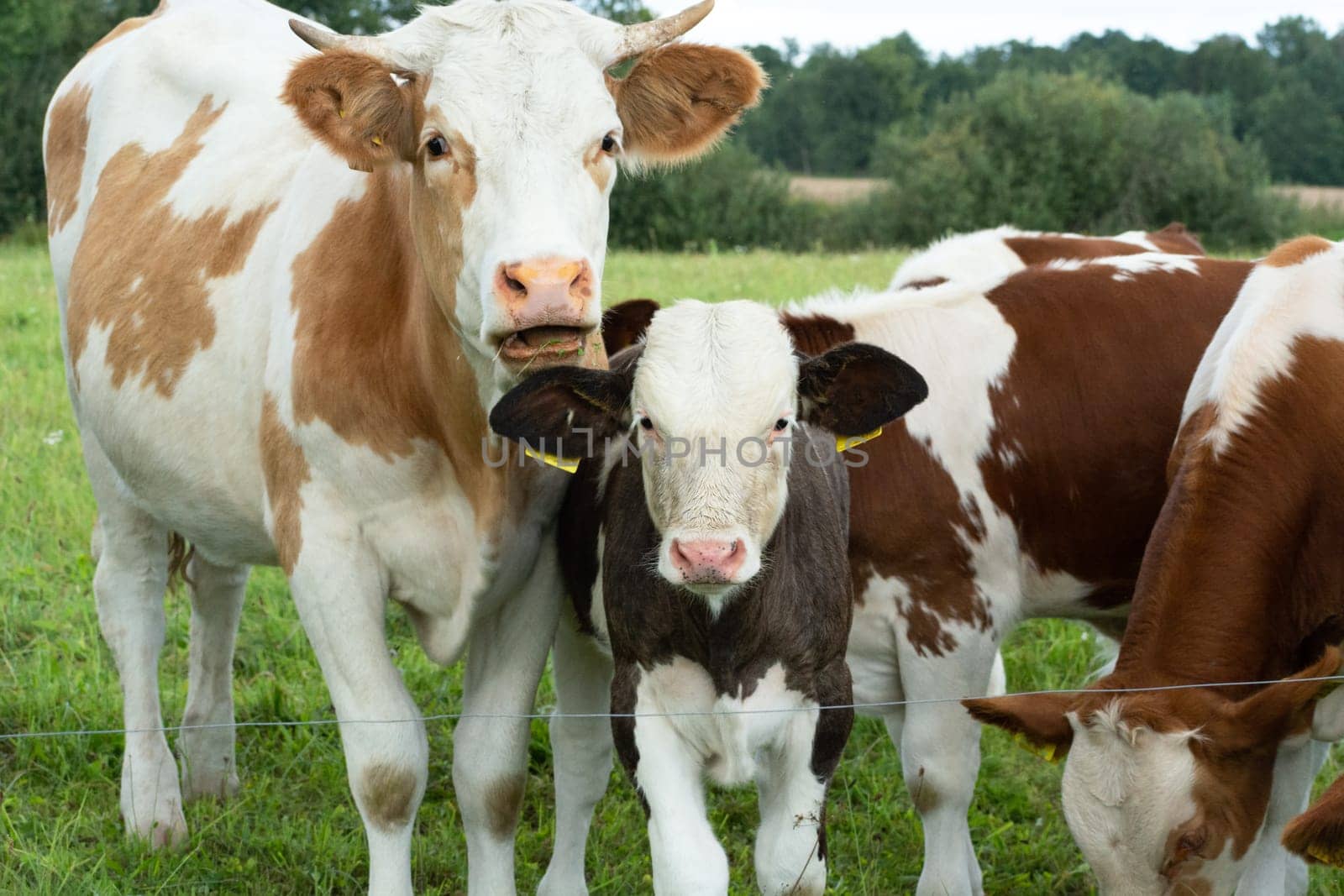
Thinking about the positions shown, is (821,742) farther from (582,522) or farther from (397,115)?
(397,115)

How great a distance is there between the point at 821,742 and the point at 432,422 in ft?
4.13

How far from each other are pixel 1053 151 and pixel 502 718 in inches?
1794

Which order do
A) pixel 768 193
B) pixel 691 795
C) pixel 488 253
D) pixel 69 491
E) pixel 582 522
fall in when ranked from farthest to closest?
pixel 768 193 → pixel 69 491 → pixel 582 522 → pixel 691 795 → pixel 488 253

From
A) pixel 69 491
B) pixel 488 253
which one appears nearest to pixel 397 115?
pixel 488 253

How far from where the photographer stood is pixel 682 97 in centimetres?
388

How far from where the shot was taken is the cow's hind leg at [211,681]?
16.6ft

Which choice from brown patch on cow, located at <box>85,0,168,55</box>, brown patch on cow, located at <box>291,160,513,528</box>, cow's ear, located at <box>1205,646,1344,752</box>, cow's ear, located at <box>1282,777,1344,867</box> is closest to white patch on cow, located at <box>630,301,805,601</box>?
brown patch on cow, located at <box>291,160,513,528</box>

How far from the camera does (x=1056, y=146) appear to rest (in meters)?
46.9

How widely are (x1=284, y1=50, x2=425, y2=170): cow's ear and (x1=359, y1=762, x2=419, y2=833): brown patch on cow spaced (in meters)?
1.55

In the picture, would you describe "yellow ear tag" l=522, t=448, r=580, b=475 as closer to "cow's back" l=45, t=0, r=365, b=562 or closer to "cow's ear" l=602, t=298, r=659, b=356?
"cow's back" l=45, t=0, r=365, b=562

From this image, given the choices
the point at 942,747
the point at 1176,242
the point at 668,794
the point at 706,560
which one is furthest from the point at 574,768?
the point at 1176,242

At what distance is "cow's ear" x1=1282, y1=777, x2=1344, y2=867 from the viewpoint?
2967 millimetres

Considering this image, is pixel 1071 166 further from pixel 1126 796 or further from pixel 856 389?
pixel 1126 796

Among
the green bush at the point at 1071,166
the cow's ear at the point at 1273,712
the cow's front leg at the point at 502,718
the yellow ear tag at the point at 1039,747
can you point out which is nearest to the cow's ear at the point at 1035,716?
the yellow ear tag at the point at 1039,747
